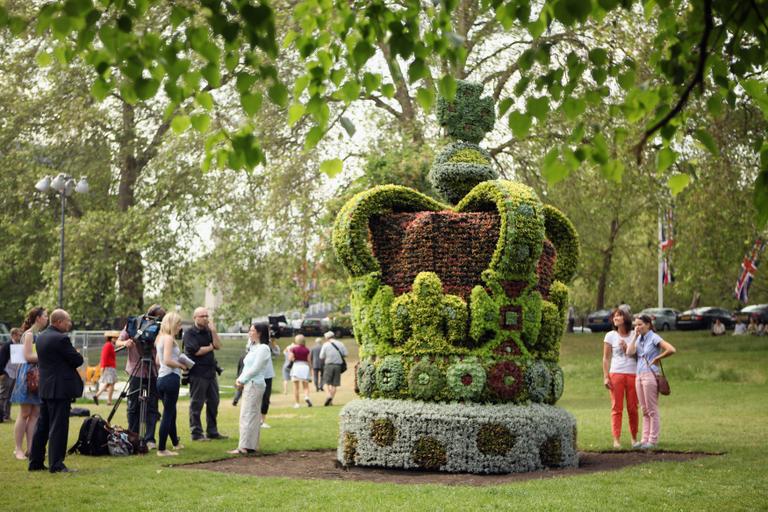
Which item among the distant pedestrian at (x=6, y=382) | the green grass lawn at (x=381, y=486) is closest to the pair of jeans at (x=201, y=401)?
the green grass lawn at (x=381, y=486)

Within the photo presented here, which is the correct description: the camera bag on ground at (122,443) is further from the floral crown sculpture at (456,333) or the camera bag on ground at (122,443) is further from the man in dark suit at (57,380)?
the floral crown sculpture at (456,333)

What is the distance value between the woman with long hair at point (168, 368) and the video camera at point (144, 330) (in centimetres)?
43

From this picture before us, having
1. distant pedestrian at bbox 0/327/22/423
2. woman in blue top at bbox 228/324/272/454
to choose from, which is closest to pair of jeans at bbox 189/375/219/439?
woman in blue top at bbox 228/324/272/454

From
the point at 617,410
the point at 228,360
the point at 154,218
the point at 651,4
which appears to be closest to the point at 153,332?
the point at 617,410

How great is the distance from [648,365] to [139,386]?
6.82m

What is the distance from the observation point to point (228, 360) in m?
38.7

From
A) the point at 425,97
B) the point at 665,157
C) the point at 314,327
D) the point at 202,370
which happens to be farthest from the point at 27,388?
the point at 314,327

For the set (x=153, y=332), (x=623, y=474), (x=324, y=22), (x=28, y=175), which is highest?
(x=28, y=175)

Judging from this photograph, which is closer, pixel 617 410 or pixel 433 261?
pixel 433 261

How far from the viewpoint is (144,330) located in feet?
44.3

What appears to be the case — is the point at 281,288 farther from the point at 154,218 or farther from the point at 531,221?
the point at 531,221

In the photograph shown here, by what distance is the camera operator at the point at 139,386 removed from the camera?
1352 centimetres

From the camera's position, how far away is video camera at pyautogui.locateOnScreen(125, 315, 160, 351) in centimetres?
1339

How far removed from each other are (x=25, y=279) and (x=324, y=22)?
118 ft
